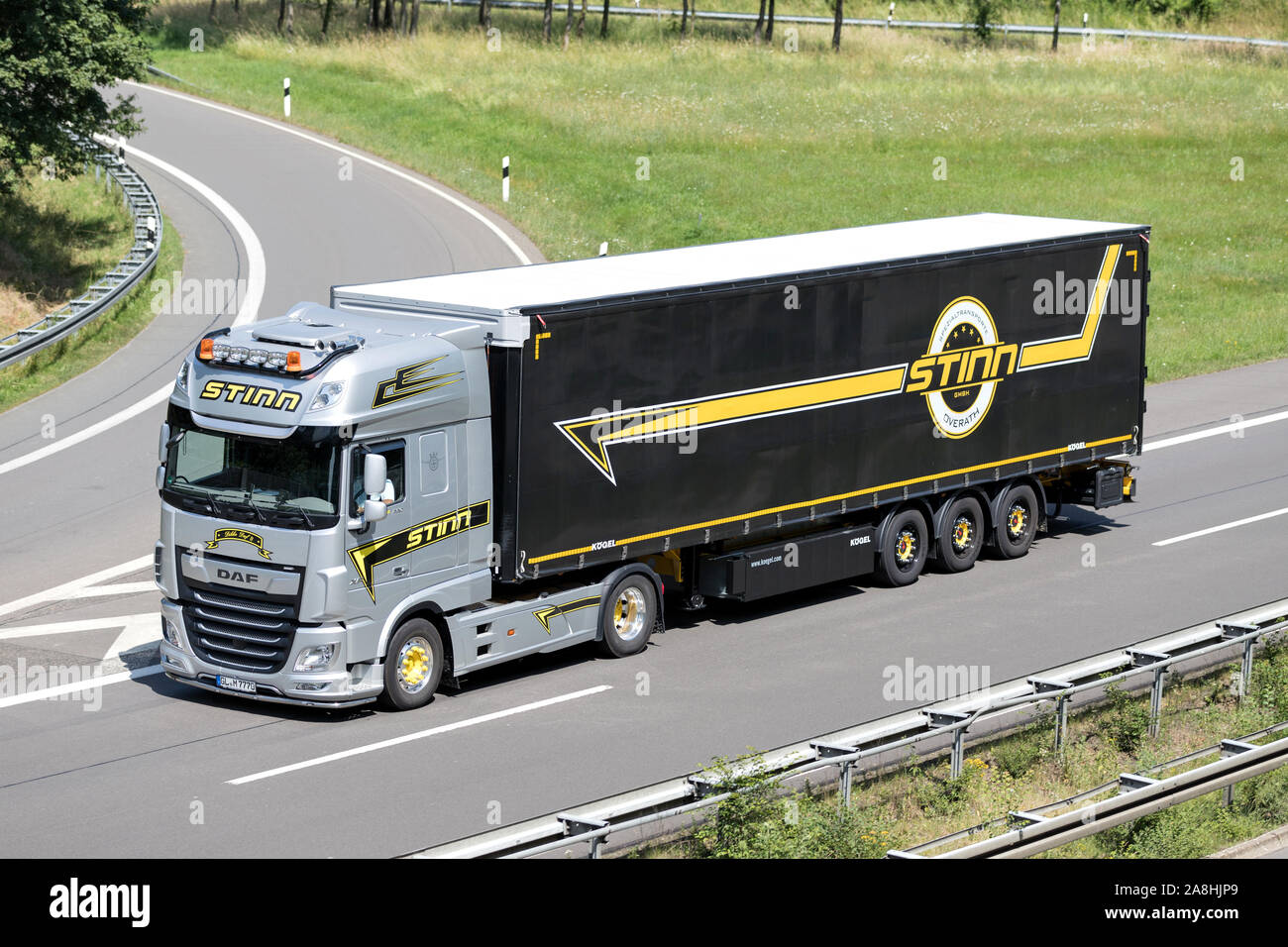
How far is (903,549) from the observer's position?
18922 millimetres

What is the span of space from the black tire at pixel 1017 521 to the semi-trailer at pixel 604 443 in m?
0.04

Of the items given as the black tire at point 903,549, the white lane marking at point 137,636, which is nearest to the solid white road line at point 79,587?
the white lane marking at point 137,636

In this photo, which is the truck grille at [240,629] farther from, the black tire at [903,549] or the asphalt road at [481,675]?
the black tire at [903,549]

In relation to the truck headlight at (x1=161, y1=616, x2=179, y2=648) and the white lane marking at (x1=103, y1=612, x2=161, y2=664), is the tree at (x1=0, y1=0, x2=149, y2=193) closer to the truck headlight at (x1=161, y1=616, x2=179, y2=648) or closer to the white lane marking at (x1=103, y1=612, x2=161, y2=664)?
the white lane marking at (x1=103, y1=612, x2=161, y2=664)

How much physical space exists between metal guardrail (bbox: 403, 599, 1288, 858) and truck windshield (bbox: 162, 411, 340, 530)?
3667 millimetres

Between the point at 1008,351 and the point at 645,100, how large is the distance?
36.9m

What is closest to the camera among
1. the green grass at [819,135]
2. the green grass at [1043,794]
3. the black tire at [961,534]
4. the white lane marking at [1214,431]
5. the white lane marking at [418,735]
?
the green grass at [1043,794]

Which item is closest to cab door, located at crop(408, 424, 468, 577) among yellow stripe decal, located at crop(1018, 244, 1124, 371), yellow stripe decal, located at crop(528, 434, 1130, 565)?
yellow stripe decal, located at crop(528, 434, 1130, 565)

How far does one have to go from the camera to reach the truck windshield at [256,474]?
1369cm

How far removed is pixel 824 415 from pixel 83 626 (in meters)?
8.26

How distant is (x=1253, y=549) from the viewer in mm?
20234

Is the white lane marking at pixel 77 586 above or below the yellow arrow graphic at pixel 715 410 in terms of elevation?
below
